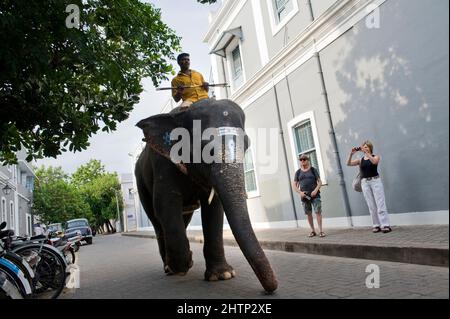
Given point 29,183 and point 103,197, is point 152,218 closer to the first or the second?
point 29,183

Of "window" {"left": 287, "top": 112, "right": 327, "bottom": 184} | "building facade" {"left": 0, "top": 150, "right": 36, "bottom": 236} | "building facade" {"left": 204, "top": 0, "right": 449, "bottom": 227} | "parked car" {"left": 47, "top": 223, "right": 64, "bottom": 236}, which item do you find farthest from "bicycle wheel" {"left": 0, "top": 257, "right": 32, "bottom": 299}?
"building facade" {"left": 0, "top": 150, "right": 36, "bottom": 236}

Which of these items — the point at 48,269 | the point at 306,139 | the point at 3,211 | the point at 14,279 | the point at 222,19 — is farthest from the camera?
the point at 3,211

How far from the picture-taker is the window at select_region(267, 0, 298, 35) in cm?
1171

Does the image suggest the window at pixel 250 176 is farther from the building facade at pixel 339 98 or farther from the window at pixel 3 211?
the window at pixel 3 211

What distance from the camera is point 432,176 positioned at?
7.30 meters

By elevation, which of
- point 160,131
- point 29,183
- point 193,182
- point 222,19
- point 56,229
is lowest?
point 193,182

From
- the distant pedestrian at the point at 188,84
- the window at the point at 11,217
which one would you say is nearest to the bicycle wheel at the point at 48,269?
the distant pedestrian at the point at 188,84

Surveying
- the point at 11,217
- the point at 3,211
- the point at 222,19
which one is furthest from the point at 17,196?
the point at 222,19

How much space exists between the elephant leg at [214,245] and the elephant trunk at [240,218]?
1.34m

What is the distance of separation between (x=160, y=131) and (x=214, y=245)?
1699mm

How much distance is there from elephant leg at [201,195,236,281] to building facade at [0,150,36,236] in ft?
65.1

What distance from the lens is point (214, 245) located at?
17.9ft

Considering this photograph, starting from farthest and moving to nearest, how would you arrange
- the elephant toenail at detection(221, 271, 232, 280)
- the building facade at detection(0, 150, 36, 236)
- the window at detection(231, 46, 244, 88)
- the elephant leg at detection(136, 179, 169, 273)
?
the building facade at detection(0, 150, 36, 236) → the window at detection(231, 46, 244, 88) → the elephant leg at detection(136, 179, 169, 273) → the elephant toenail at detection(221, 271, 232, 280)

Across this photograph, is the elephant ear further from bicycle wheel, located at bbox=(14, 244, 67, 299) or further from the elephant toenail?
bicycle wheel, located at bbox=(14, 244, 67, 299)
